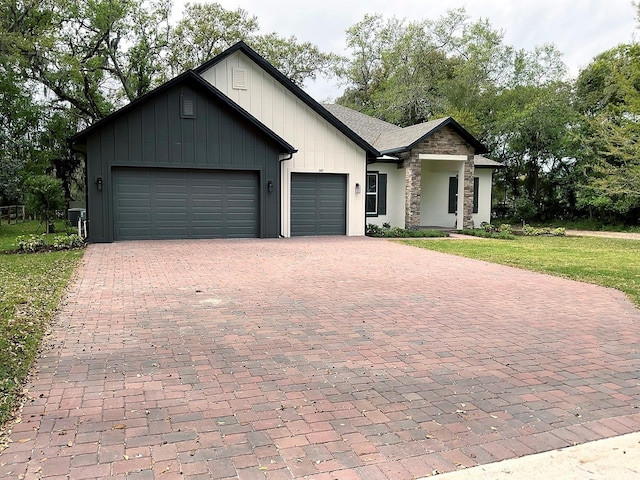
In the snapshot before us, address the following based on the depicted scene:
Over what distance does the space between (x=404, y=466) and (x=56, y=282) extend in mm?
7316

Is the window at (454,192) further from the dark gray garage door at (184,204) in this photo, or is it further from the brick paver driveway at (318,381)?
the brick paver driveway at (318,381)

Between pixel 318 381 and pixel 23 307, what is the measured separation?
450 centimetres

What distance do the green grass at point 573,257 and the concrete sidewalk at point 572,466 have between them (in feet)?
16.9

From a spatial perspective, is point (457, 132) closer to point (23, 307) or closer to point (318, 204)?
point (318, 204)

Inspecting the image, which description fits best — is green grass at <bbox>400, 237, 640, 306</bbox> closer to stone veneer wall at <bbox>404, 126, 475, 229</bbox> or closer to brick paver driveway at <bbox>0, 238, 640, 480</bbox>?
brick paver driveway at <bbox>0, 238, 640, 480</bbox>

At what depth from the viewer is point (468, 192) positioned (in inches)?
805

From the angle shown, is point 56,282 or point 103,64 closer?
point 56,282

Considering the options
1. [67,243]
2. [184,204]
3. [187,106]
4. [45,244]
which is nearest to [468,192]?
[184,204]

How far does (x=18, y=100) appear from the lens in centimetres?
2431

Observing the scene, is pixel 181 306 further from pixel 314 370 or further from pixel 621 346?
pixel 621 346

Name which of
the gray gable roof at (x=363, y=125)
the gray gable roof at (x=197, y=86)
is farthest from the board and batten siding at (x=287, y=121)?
the gray gable roof at (x=363, y=125)

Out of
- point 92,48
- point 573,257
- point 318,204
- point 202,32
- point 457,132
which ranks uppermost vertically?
point 202,32

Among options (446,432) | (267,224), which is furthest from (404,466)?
(267,224)

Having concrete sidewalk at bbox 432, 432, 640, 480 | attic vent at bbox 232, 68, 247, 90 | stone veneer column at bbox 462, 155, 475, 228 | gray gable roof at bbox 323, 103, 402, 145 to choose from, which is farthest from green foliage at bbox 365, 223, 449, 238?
concrete sidewalk at bbox 432, 432, 640, 480
